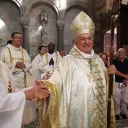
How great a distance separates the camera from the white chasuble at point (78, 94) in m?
3.19

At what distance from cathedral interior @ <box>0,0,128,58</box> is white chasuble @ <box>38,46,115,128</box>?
11.6 m

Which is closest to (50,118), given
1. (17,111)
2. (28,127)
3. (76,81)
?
(76,81)

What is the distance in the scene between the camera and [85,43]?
3.40m

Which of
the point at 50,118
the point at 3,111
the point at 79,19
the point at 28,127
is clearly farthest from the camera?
the point at 28,127

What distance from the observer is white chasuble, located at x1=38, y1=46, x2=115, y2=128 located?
3.19 meters

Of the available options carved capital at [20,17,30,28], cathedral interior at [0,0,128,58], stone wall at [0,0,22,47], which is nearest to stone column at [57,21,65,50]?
cathedral interior at [0,0,128,58]

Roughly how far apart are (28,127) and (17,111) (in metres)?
3.93

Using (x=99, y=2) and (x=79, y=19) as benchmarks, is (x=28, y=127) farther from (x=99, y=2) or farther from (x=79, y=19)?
(x=99, y=2)

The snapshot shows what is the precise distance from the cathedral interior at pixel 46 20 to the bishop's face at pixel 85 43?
37.8ft

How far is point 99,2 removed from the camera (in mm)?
15906

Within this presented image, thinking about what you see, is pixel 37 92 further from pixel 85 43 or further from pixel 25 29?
pixel 25 29

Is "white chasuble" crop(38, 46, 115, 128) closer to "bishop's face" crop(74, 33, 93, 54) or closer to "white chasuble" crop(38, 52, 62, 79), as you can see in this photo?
"bishop's face" crop(74, 33, 93, 54)

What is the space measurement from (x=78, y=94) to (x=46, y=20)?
1272 centimetres

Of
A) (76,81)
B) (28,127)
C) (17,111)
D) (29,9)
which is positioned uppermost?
(29,9)
